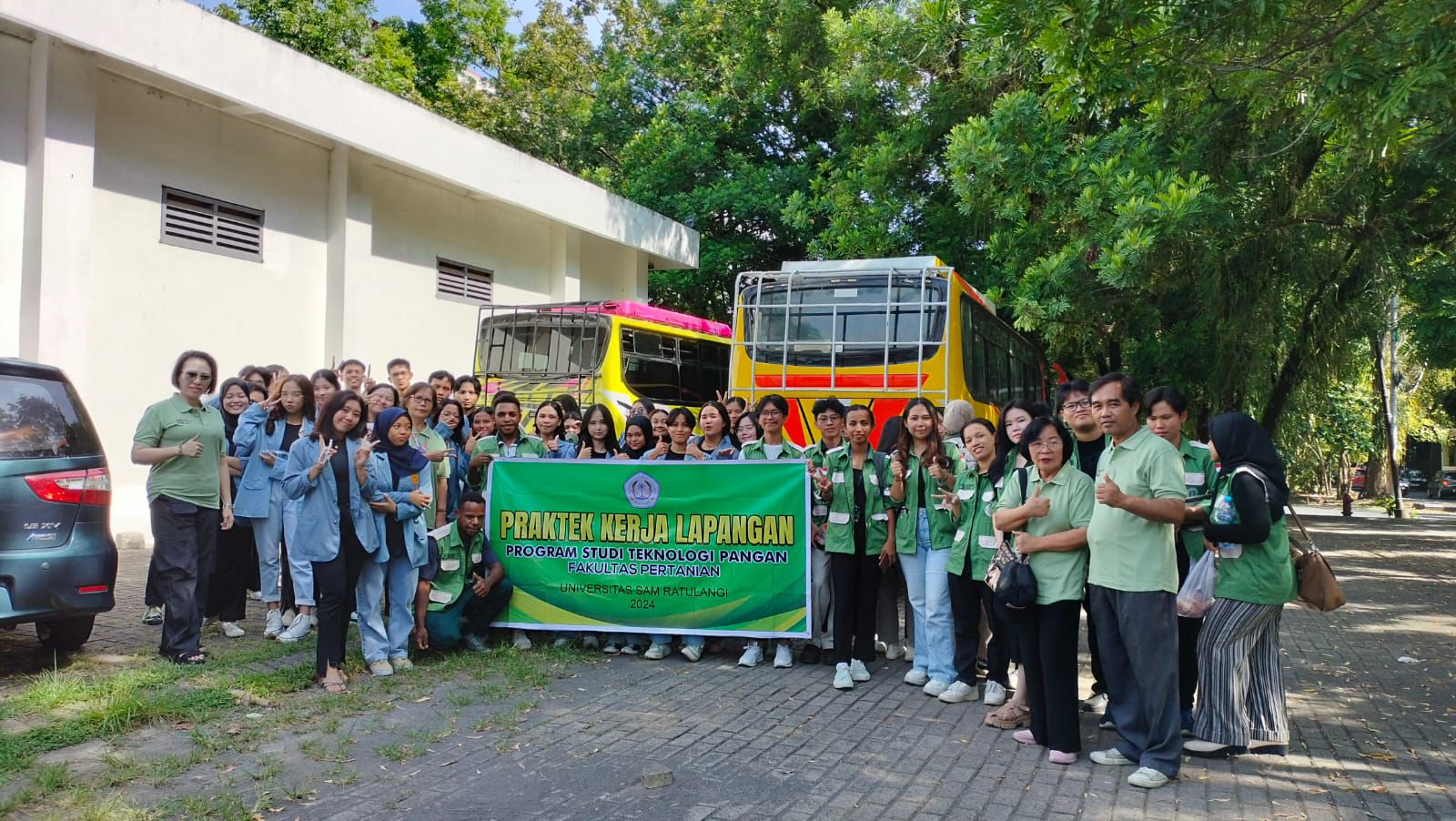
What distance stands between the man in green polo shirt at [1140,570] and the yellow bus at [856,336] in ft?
21.9

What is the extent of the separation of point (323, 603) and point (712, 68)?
730 inches

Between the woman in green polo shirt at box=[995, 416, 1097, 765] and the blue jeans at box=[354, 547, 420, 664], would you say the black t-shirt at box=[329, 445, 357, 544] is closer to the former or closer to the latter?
the blue jeans at box=[354, 547, 420, 664]

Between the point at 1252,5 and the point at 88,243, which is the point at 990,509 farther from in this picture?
the point at 88,243

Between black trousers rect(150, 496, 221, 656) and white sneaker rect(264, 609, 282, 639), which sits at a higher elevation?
black trousers rect(150, 496, 221, 656)

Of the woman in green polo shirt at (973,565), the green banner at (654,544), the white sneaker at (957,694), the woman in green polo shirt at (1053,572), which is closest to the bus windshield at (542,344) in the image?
the green banner at (654,544)

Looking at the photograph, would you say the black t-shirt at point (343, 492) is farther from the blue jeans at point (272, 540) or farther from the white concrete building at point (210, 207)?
the white concrete building at point (210, 207)

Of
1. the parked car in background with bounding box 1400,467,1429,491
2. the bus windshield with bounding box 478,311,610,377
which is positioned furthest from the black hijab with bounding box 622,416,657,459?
the parked car in background with bounding box 1400,467,1429,491

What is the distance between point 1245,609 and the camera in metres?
4.93

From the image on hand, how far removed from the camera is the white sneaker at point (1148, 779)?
455cm

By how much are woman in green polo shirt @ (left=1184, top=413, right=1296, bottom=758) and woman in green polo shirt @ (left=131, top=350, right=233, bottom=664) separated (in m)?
5.70

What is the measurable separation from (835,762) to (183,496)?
4.26 m

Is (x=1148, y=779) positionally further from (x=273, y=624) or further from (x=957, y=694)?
(x=273, y=624)

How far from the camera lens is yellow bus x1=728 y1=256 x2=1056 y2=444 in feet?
38.5

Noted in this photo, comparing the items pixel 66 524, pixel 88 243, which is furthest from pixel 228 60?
pixel 66 524
